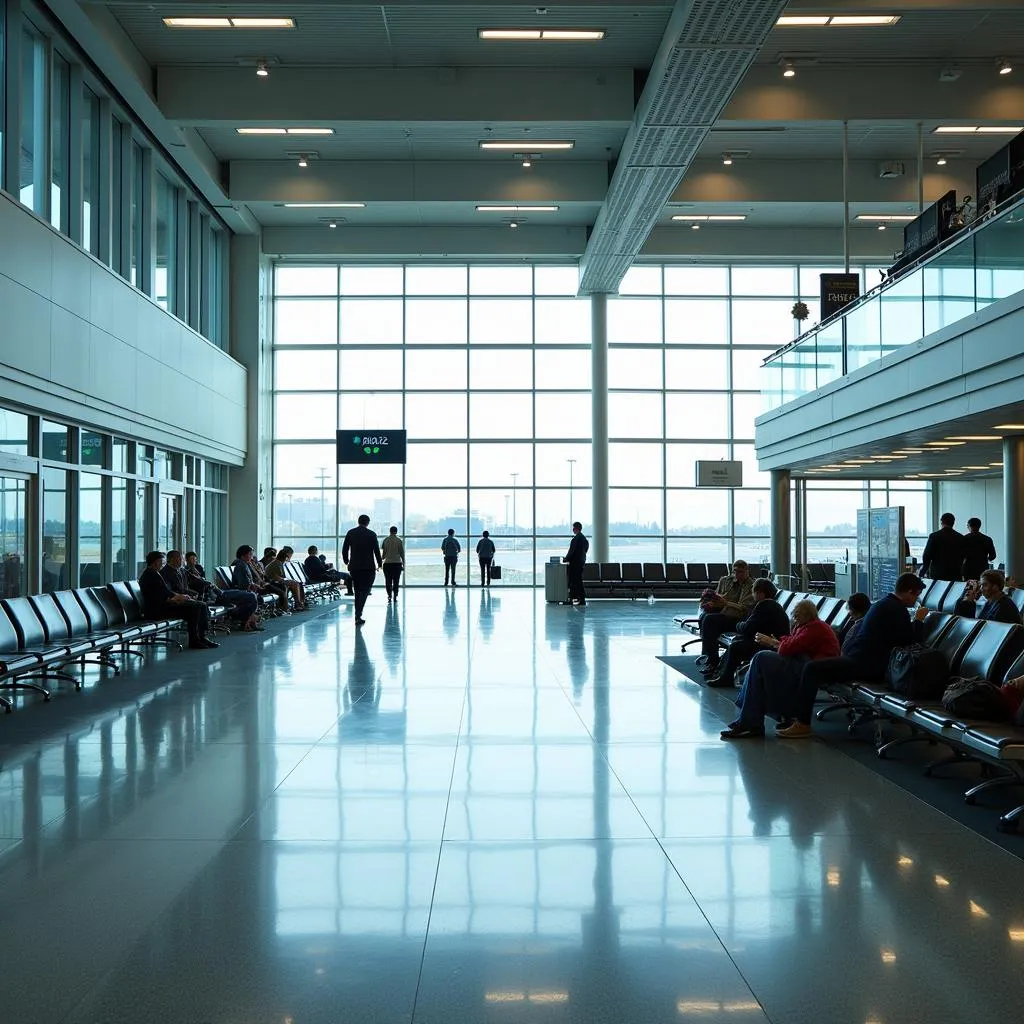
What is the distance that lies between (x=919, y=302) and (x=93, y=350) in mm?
11226

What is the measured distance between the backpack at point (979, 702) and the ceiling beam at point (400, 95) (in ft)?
44.6

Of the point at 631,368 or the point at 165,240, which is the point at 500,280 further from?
the point at 165,240

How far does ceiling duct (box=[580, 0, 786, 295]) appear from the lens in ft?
39.8

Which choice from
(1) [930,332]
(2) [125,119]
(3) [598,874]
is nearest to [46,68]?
(2) [125,119]

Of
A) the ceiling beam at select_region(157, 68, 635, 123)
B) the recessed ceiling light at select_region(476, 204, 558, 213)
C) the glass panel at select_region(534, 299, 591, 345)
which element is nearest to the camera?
the ceiling beam at select_region(157, 68, 635, 123)

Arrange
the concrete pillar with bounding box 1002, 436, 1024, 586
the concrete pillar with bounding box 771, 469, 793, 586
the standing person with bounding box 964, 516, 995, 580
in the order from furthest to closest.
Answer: the concrete pillar with bounding box 771, 469, 793, 586
the standing person with bounding box 964, 516, 995, 580
the concrete pillar with bounding box 1002, 436, 1024, 586

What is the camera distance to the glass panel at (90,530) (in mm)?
15016

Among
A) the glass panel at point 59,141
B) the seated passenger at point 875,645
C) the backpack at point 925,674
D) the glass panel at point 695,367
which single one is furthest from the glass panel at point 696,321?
the backpack at point 925,674

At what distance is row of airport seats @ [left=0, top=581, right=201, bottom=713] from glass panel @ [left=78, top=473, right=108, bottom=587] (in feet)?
8.75

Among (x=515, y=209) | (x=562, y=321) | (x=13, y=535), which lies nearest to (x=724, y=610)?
(x=13, y=535)

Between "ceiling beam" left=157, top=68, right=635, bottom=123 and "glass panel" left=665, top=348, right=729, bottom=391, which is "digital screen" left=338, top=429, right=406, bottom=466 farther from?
"ceiling beam" left=157, top=68, right=635, bottom=123

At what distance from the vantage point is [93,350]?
14586mm

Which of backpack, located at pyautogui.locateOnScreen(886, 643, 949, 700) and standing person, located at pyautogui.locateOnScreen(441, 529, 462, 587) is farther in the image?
standing person, located at pyautogui.locateOnScreen(441, 529, 462, 587)

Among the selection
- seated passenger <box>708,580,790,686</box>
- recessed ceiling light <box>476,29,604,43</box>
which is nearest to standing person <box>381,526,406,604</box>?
recessed ceiling light <box>476,29,604,43</box>
